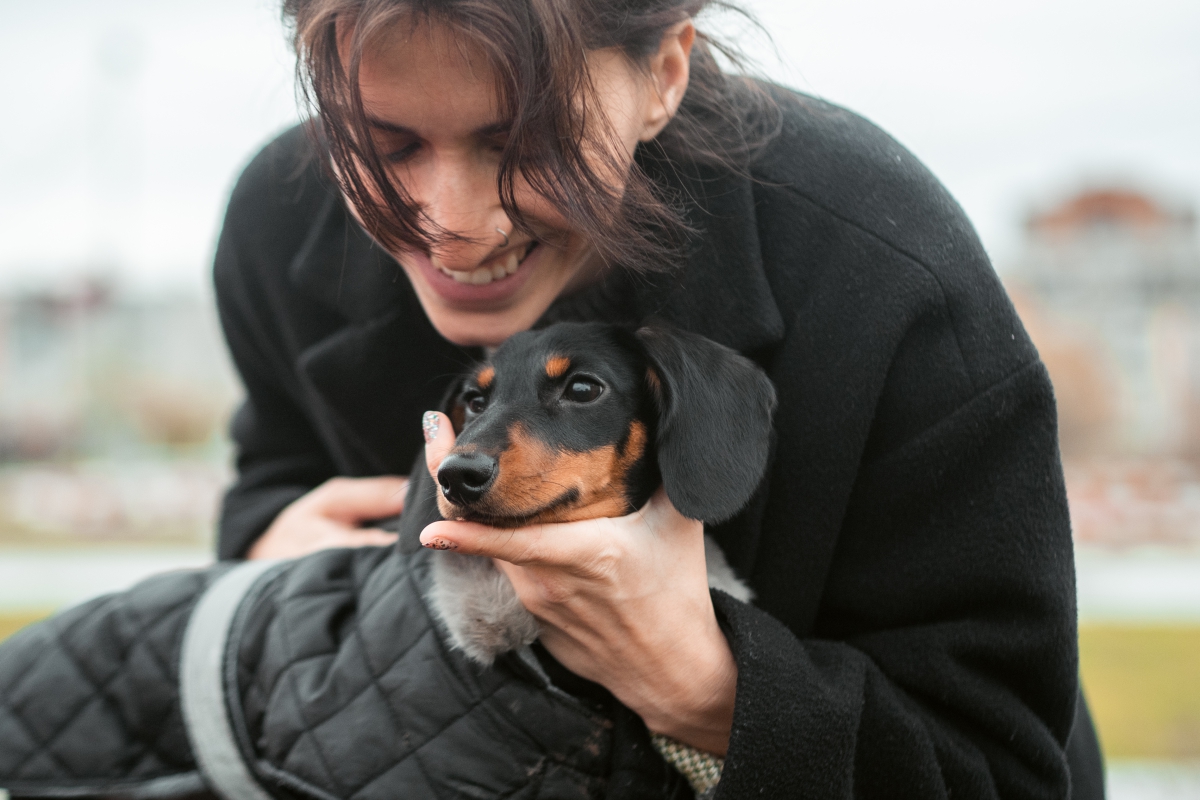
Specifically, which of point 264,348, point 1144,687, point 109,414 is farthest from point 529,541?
point 109,414

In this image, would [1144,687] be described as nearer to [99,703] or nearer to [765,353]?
[765,353]

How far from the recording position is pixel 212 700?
1564 mm

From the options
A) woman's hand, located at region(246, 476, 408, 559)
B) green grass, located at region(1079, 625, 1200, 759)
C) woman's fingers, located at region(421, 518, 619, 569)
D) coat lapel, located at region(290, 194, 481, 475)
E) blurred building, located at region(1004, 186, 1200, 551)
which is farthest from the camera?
blurred building, located at region(1004, 186, 1200, 551)

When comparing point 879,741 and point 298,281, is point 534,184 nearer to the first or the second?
point 298,281

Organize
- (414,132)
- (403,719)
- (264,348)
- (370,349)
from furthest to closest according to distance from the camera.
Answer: (264,348) → (370,349) → (403,719) → (414,132)

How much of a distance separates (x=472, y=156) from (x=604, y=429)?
1.48 ft

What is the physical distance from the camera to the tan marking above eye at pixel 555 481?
1.29m

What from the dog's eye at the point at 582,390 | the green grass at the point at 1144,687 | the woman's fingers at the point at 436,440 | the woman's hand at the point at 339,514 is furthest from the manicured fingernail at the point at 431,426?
the green grass at the point at 1144,687

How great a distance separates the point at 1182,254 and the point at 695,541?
→ 20.0 metres

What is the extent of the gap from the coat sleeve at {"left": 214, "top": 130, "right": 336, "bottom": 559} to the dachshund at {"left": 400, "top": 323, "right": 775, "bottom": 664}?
635 mm

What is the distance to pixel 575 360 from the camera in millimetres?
1512

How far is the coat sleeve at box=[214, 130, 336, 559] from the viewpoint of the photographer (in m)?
1.97

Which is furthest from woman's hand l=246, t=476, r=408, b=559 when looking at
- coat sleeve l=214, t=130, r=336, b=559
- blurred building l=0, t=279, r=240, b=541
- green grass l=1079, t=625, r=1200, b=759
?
blurred building l=0, t=279, r=240, b=541

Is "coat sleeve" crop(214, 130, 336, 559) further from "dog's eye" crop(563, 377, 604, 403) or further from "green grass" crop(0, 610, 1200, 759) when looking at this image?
"green grass" crop(0, 610, 1200, 759)
